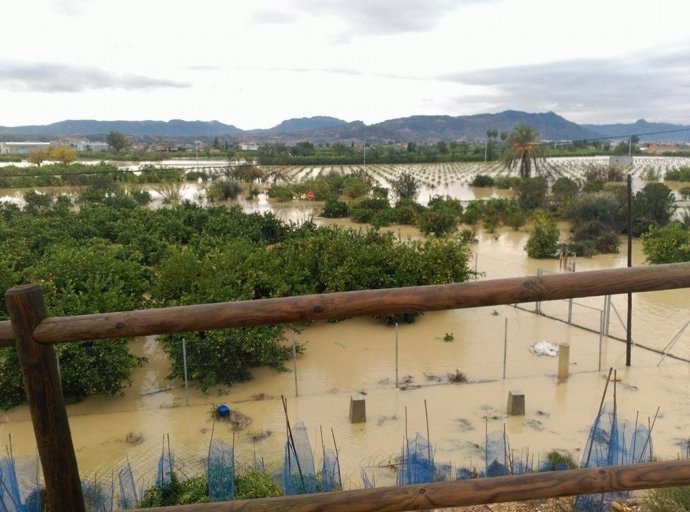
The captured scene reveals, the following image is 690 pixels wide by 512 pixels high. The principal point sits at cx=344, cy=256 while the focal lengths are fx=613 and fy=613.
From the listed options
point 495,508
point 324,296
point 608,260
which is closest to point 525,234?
point 608,260

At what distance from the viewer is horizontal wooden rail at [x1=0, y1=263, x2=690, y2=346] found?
219cm

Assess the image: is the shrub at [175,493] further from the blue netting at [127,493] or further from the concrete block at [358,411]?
the concrete block at [358,411]

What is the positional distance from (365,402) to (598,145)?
542ft

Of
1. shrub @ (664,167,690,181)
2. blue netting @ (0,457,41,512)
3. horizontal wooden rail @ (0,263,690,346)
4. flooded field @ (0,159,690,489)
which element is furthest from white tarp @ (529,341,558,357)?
shrub @ (664,167,690,181)

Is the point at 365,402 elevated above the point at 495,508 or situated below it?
below

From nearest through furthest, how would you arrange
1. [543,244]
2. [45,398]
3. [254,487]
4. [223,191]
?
1. [45,398]
2. [254,487]
3. [543,244]
4. [223,191]

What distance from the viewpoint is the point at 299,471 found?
6250 mm

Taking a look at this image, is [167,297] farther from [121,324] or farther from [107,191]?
[107,191]

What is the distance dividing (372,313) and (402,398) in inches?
354

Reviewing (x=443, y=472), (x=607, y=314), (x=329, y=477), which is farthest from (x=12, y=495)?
(x=607, y=314)

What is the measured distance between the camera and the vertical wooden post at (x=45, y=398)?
6.90 ft

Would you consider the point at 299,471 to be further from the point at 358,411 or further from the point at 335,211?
the point at 335,211

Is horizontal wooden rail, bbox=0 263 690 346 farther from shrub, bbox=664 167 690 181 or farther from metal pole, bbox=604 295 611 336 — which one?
shrub, bbox=664 167 690 181

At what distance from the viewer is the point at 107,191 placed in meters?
46.2
